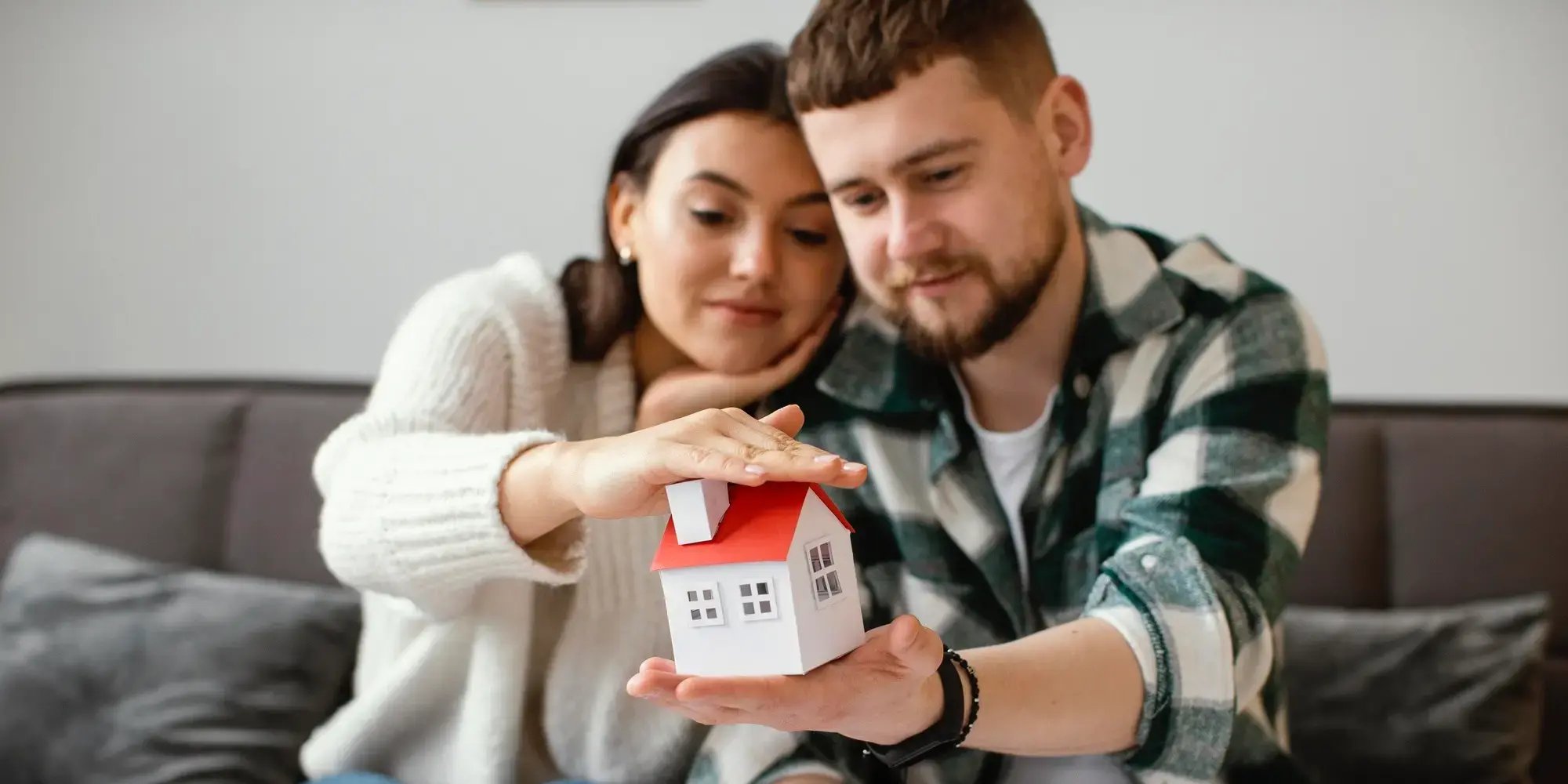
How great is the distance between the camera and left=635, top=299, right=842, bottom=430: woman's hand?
72 cm

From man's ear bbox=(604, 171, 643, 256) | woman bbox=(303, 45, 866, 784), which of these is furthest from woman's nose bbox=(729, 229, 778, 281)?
man's ear bbox=(604, 171, 643, 256)

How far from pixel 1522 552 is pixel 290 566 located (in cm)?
112

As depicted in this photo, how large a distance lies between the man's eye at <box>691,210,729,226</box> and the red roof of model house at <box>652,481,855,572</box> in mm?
241

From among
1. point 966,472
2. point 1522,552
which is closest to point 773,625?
point 966,472

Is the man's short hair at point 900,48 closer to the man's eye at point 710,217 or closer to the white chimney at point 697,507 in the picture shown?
the man's eye at point 710,217

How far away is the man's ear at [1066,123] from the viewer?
2.49 feet

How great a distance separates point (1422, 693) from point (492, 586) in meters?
0.75

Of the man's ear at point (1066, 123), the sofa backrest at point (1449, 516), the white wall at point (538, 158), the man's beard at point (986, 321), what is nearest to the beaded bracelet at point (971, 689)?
the man's beard at point (986, 321)

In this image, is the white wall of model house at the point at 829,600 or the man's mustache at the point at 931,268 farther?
the man's mustache at the point at 931,268

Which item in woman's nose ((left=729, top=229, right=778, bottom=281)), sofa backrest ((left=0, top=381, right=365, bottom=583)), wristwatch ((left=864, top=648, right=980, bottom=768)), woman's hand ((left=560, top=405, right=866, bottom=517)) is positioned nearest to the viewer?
woman's hand ((left=560, top=405, right=866, bottom=517))

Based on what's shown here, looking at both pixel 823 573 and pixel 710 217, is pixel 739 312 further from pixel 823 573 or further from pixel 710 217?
pixel 823 573

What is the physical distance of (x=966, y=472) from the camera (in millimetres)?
793

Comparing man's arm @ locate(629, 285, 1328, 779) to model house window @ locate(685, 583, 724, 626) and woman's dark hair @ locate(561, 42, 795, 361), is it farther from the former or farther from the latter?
woman's dark hair @ locate(561, 42, 795, 361)

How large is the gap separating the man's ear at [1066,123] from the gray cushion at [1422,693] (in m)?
0.49
